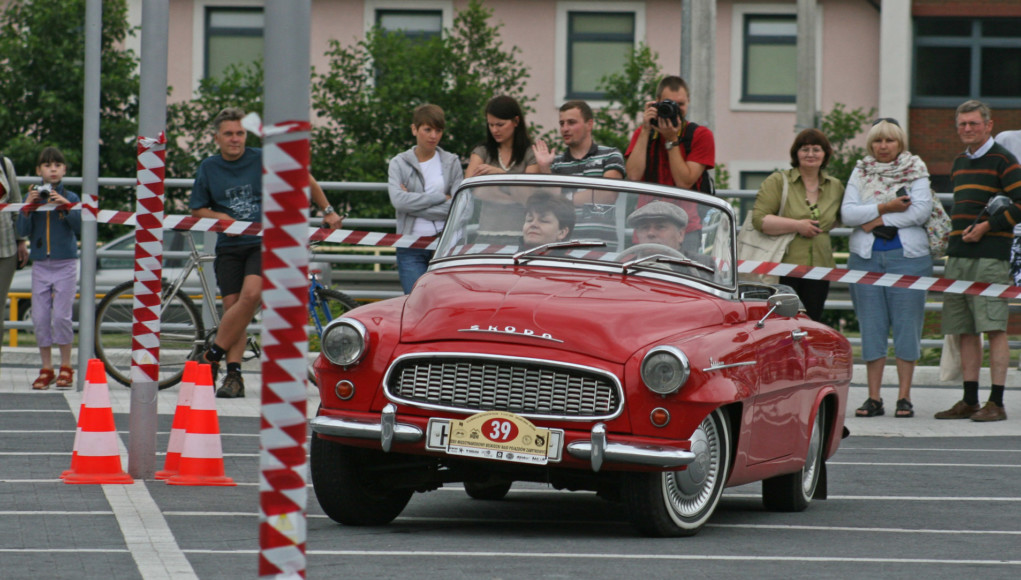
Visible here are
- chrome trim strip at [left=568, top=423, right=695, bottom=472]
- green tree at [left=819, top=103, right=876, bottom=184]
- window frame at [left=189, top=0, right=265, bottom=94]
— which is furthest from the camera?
window frame at [left=189, top=0, right=265, bottom=94]

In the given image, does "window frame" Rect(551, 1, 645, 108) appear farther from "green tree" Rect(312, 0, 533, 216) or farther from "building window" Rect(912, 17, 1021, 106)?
"green tree" Rect(312, 0, 533, 216)

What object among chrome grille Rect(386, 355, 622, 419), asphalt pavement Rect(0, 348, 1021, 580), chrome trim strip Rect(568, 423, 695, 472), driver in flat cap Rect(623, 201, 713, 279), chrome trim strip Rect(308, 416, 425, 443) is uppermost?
driver in flat cap Rect(623, 201, 713, 279)

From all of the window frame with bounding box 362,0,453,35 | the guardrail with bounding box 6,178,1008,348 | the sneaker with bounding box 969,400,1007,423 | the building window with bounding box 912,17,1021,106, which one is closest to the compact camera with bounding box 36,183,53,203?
the guardrail with bounding box 6,178,1008,348

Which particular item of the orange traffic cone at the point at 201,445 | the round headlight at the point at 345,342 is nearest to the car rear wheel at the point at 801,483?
the round headlight at the point at 345,342

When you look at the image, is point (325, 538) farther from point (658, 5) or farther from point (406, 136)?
point (658, 5)

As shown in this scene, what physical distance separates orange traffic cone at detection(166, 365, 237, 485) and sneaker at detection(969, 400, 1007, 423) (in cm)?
638

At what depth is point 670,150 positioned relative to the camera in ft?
36.4

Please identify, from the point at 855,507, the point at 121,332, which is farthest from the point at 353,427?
the point at 121,332

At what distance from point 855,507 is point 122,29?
1782cm

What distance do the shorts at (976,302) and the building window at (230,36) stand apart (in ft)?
75.4

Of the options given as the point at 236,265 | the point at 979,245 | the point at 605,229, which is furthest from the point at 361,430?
the point at 979,245

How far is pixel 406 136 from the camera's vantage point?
1013 inches

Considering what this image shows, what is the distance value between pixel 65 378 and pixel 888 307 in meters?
6.57

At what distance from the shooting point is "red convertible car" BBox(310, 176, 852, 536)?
7348mm
